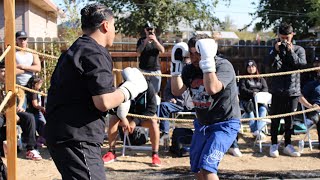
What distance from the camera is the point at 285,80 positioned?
7355mm

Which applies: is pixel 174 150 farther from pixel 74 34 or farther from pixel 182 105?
pixel 74 34

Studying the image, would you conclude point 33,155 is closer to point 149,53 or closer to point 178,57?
point 149,53

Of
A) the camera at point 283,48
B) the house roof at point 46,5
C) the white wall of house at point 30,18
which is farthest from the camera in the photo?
the house roof at point 46,5

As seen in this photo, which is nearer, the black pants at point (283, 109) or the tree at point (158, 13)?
the black pants at point (283, 109)

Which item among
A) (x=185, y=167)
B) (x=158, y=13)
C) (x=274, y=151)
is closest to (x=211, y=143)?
(x=185, y=167)

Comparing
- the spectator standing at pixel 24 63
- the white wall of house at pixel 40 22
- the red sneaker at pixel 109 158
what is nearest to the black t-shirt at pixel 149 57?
the spectator standing at pixel 24 63

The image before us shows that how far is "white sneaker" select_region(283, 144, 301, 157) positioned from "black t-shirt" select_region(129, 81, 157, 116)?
7.02ft

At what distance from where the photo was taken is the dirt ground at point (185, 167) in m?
6.31

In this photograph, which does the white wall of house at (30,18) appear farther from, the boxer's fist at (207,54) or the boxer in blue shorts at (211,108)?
the boxer's fist at (207,54)

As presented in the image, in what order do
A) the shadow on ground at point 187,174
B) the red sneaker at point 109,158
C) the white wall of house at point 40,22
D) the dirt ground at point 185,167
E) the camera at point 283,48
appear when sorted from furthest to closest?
the white wall of house at point 40,22, the camera at point 283,48, the red sneaker at point 109,158, the dirt ground at point 185,167, the shadow on ground at point 187,174

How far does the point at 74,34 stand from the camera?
1153cm

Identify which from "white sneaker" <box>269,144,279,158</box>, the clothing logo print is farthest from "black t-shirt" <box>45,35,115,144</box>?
"white sneaker" <box>269,144,279,158</box>

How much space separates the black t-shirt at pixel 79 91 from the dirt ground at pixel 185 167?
3078 millimetres

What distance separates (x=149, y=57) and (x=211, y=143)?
4335 mm
